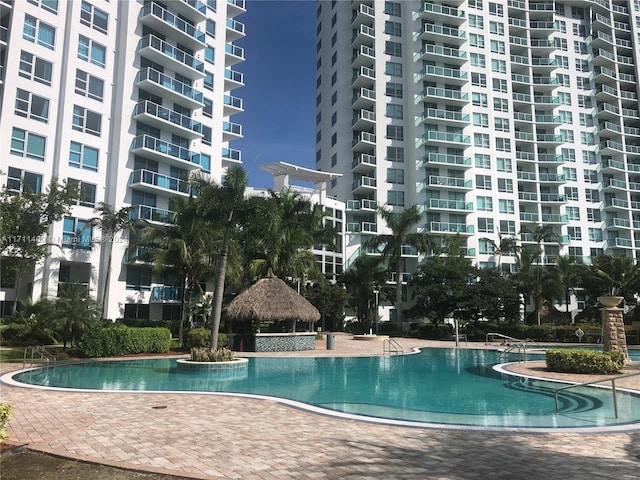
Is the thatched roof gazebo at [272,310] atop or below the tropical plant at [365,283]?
below

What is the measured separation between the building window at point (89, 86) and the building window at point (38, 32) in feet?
8.38

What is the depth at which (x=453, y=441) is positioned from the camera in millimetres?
8570

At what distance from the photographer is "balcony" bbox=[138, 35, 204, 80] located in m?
39.1

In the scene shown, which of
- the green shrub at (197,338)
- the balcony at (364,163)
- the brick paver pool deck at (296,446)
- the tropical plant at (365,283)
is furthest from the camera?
the balcony at (364,163)

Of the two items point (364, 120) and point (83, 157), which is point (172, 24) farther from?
point (364, 120)

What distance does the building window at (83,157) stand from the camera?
34875mm

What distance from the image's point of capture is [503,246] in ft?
178

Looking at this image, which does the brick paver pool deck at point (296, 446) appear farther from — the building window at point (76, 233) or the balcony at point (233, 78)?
the balcony at point (233, 78)

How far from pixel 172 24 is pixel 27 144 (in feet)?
52.6

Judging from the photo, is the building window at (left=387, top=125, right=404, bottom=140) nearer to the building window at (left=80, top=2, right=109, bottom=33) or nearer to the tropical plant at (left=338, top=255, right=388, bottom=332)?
the tropical plant at (left=338, top=255, right=388, bottom=332)

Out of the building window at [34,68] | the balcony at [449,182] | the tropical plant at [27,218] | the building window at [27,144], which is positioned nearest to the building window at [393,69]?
the balcony at [449,182]

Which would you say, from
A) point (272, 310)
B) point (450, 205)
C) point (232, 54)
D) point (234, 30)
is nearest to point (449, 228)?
point (450, 205)

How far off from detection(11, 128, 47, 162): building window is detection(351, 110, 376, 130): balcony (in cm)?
3403

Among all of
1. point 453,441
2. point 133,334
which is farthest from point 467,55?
point 453,441
